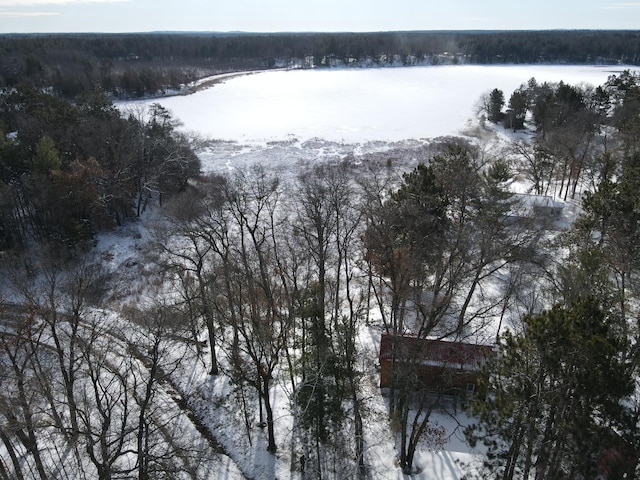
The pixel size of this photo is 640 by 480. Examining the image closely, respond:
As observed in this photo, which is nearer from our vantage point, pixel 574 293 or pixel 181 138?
pixel 574 293

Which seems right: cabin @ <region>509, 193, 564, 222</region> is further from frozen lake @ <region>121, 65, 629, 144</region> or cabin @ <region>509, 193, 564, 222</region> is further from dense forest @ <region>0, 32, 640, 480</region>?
frozen lake @ <region>121, 65, 629, 144</region>

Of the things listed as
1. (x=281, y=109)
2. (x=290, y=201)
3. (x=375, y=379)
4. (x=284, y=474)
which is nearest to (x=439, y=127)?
(x=281, y=109)

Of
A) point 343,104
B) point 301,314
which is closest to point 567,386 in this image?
point 301,314

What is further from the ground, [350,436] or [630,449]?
[630,449]

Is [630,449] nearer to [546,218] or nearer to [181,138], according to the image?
[546,218]

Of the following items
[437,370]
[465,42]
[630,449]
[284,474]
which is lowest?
[284,474]

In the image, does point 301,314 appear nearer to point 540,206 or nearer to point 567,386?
point 567,386

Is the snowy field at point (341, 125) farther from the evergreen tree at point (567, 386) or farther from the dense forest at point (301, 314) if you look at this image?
the evergreen tree at point (567, 386)
